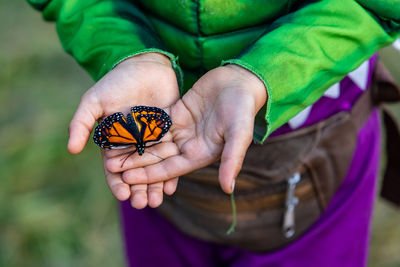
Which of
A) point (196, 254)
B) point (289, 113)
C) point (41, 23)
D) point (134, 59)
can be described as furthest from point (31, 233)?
point (41, 23)

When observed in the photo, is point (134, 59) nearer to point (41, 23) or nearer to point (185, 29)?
point (185, 29)

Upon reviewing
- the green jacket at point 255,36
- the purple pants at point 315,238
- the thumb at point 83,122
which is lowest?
the purple pants at point 315,238

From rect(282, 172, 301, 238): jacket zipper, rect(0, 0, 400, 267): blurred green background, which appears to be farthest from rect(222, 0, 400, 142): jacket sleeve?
rect(0, 0, 400, 267): blurred green background

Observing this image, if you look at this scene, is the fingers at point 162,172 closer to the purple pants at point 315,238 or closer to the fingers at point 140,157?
the fingers at point 140,157

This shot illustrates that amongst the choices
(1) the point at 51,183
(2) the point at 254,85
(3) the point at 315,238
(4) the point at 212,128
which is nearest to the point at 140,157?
(4) the point at 212,128

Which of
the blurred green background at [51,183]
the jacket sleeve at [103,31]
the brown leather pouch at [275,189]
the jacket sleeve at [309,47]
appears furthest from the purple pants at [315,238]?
the blurred green background at [51,183]

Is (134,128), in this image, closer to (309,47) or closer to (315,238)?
→ (309,47)
